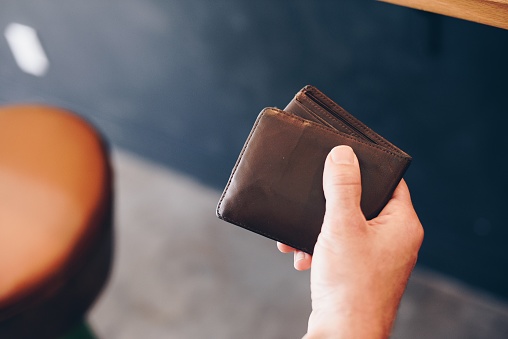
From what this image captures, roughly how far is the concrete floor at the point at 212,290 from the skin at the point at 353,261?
2.88 ft

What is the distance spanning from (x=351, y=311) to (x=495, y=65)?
69 cm

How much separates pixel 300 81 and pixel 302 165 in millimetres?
723

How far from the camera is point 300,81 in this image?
4.99 feet

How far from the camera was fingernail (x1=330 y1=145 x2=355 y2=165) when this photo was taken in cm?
80

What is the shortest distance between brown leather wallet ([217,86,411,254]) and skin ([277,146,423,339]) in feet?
0.08

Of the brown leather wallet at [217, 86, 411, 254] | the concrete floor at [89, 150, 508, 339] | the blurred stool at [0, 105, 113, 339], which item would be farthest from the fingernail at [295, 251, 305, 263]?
the concrete floor at [89, 150, 508, 339]

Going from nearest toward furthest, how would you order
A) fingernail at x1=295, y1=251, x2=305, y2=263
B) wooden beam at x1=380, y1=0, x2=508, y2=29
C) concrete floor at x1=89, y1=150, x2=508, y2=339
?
wooden beam at x1=380, y1=0, x2=508, y2=29, fingernail at x1=295, y1=251, x2=305, y2=263, concrete floor at x1=89, y1=150, x2=508, y2=339

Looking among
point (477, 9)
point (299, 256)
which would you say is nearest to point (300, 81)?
point (299, 256)

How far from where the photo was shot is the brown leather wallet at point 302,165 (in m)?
0.83

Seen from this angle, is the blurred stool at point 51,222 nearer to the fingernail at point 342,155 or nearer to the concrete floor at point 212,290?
the fingernail at point 342,155

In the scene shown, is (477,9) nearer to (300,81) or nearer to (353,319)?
(353,319)

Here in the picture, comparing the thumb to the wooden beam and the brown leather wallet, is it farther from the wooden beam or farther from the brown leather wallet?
the wooden beam

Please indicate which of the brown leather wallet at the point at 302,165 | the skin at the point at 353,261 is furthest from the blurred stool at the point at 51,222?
the skin at the point at 353,261

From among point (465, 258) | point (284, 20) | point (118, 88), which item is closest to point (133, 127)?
point (118, 88)
